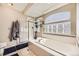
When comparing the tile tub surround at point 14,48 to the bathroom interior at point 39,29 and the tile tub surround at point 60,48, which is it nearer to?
the bathroom interior at point 39,29

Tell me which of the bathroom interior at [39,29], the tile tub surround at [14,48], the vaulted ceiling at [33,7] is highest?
the vaulted ceiling at [33,7]

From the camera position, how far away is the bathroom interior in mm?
1179

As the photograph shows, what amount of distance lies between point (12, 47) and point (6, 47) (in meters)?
0.08

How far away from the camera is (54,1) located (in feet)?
4.26

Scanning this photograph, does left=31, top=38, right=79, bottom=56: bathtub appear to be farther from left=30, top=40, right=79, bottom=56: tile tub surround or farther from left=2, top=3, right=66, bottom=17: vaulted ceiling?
left=2, top=3, right=66, bottom=17: vaulted ceiling

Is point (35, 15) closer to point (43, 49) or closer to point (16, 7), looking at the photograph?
point (16, 7)

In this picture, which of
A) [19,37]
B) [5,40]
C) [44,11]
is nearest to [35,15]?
[44,11]

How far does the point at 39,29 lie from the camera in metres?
1.36

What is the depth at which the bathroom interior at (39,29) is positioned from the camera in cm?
118

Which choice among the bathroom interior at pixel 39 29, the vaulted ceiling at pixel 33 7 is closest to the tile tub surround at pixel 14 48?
the bathroom interior at pixel 39 29

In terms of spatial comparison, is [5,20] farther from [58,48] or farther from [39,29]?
[58,48]

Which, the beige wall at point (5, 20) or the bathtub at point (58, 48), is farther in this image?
the beige wall at point (5, 20)

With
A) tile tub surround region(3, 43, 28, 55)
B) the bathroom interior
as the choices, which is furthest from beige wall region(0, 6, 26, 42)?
tile tub surround region(3, 43, 28, 55)

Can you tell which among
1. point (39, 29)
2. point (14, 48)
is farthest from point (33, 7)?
point (14, 48)
